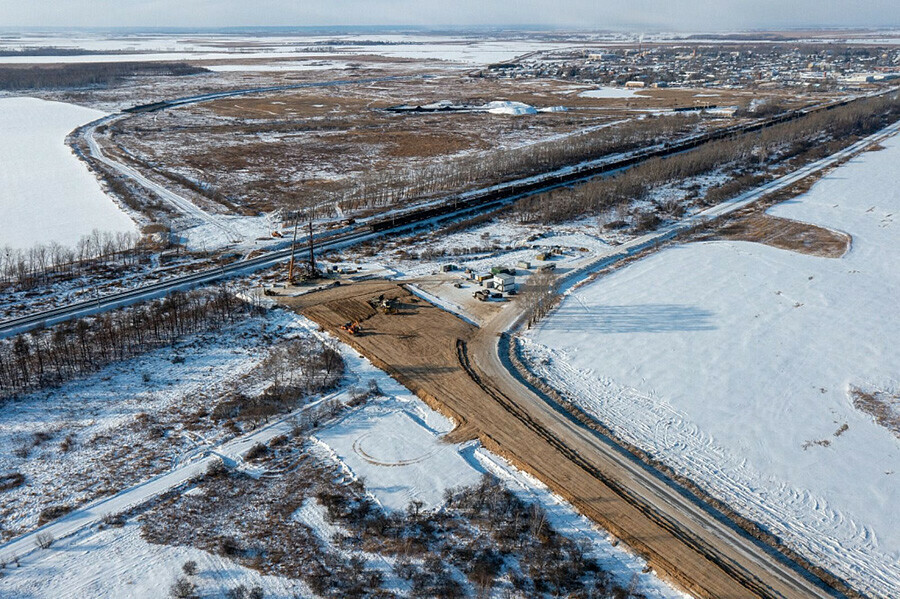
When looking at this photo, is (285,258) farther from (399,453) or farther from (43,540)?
(43,540)

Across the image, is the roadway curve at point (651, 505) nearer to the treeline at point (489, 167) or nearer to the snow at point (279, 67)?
the treeline at point (489, 167)

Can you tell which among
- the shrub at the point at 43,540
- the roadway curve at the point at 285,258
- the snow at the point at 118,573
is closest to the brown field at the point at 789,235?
the roadway curve at the point at 285,258

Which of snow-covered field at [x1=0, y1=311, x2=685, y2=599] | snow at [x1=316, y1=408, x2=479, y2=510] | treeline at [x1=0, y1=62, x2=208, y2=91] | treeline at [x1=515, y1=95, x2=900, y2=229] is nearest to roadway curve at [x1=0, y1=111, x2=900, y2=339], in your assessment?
treeline at [x1=515, y1=95, x2=900, y2=229]

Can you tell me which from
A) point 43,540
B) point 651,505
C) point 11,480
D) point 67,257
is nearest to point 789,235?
point 651,505

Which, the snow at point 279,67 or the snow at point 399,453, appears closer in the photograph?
the snow at point 399,453

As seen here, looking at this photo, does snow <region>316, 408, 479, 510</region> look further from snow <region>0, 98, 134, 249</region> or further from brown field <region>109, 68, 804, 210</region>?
brown field <region>109, 68, 804, 210</region>
